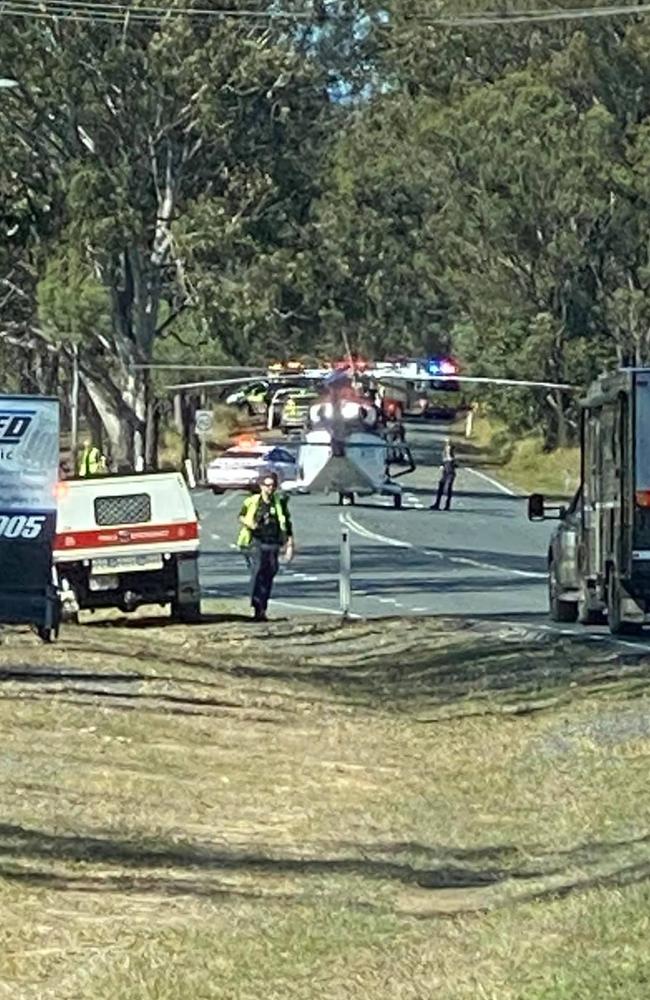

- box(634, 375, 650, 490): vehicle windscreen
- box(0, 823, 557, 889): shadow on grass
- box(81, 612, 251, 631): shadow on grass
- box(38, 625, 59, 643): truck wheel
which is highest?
box(634, 375, 650, 490): vehicle windscreen

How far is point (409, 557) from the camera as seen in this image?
46.4m

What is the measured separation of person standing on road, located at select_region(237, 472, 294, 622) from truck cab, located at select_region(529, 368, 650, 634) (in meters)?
3.22

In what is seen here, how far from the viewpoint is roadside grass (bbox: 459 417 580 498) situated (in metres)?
74.6

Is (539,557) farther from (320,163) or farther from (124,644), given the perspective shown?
(124,644)

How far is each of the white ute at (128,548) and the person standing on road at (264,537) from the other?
2.23 feet

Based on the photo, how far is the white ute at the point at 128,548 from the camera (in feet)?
97.4

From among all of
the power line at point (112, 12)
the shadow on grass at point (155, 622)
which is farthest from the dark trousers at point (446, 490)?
the shadow on grass at point (155, 622)

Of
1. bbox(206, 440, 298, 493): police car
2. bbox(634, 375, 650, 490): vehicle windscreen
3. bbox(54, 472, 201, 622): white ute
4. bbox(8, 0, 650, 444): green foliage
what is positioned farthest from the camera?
bbox(206, 440, 298, 493): police car

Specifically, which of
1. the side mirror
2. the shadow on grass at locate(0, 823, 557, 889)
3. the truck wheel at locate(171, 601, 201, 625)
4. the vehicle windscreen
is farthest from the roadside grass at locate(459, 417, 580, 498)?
the shadow on grass at locate(0, 823, 557, 889)

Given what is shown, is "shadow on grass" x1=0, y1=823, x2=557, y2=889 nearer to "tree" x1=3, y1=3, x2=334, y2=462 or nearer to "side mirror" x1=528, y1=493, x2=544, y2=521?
"side mirror" x1=528, y1=493, x2=544, y2=521

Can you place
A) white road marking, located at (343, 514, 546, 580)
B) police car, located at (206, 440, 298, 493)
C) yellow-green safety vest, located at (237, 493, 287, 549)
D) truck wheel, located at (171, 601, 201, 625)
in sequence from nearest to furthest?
yellow-green safety vest, located at (237, 493, 287, 549), truck wheel, located at (171, 601, 201, 625), white road marking, located at (343, 514, 546, 580), police car, located at (206, 440, 298, 493)

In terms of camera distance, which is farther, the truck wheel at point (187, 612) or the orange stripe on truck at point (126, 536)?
the truck wheel at point (187, 612)

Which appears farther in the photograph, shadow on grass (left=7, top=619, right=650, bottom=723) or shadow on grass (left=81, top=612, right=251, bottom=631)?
shadow on grass (left=81, top=612, right=251, bottom=631)

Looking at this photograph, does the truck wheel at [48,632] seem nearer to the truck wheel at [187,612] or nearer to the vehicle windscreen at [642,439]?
the vehicle windscreen at [642,439]
